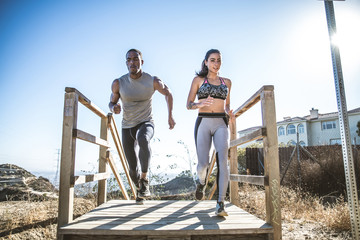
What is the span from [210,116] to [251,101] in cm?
60

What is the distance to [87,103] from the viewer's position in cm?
323

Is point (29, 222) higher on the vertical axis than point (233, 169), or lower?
lower

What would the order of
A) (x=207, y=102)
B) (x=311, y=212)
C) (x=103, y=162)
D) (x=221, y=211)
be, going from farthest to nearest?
(x=311, y=212) → (x=103, y=162) → (x=207, y=102) → (x=221, y=211)

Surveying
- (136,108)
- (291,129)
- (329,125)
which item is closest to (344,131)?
(136,108)

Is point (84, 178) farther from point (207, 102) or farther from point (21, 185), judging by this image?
point (21, 185)

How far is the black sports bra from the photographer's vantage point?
3.16 m

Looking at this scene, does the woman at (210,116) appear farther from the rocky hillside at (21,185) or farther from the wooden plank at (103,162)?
the rocky hillside at (21,185)

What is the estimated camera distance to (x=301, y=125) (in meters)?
33.8

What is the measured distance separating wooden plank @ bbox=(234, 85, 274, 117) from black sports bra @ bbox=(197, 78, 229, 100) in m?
0.34

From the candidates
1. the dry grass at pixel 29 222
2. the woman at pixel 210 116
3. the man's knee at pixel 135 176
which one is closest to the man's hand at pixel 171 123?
the woman at pixel 210 116

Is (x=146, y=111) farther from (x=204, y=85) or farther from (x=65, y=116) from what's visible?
(x=65, y=116)

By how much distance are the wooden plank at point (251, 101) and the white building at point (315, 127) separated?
2875 centimetres

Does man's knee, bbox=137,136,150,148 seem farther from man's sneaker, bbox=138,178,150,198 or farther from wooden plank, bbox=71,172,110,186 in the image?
wooden plank, bbox=71,172,110,186

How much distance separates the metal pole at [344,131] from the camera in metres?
2.36
